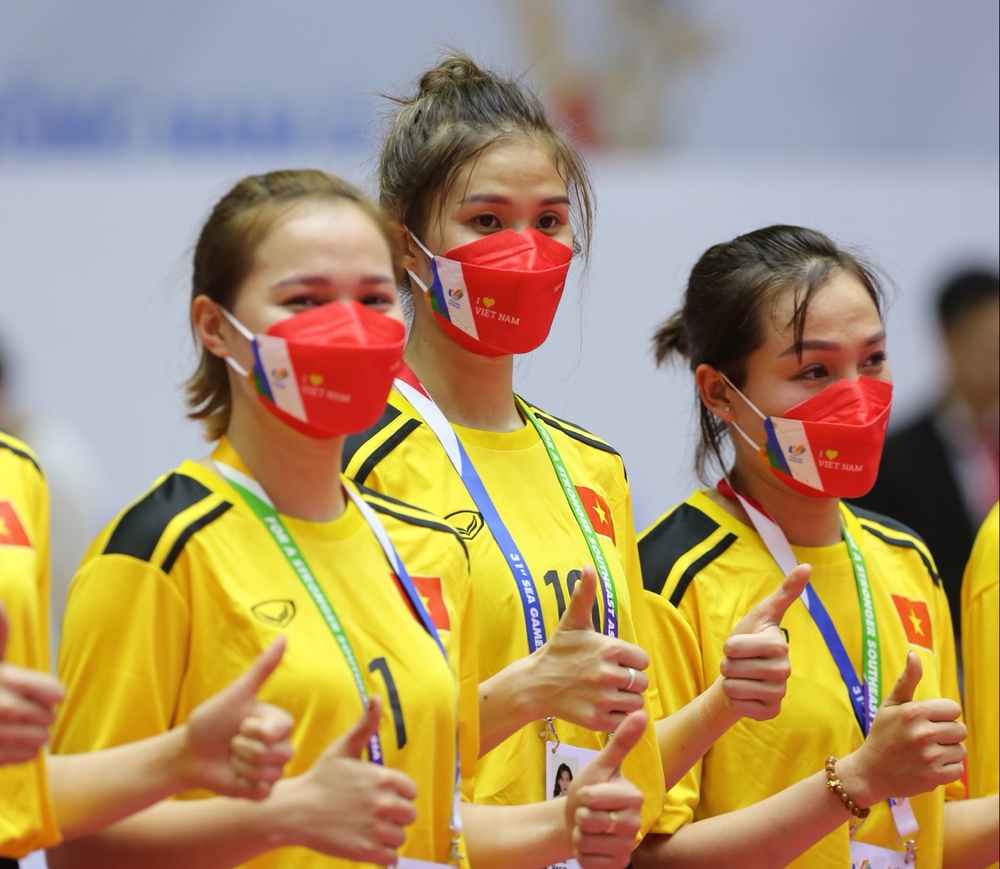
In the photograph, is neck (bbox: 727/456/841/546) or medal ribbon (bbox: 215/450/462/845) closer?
medal ribbon (bbox: 215/450/462/845)

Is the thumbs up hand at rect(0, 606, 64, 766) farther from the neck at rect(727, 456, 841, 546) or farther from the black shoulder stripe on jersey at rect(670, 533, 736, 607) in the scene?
the neck at rect(727, 456, 841, 546)

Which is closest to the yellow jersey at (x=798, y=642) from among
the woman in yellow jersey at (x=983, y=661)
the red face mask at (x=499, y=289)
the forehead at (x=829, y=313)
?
the woman in yellow jersey at (x=983, y=661)

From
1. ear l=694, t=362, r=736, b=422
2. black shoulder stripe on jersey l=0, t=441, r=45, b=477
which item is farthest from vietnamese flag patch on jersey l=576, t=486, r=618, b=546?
black shoulder stripe on jersey l=0, t=441, r=45, b=477

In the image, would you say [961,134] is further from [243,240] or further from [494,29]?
[243,240]

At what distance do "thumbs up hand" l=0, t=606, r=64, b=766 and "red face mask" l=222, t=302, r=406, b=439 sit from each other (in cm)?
50

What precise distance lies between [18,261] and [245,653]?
349 cm

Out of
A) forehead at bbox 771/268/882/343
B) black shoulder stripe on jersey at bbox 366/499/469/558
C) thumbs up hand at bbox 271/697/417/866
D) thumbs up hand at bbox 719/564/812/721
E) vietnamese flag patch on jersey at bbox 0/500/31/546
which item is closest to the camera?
thumbs up hand at bbox 271/697/417/866

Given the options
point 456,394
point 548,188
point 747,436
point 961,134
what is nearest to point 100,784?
point 456,394

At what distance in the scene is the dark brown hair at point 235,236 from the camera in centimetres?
198

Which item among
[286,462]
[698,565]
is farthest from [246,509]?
[698,565]

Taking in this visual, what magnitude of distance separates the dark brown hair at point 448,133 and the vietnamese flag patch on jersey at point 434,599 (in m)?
0.74

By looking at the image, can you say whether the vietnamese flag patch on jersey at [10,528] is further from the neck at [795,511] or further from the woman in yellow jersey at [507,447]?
the neck at [795,511]

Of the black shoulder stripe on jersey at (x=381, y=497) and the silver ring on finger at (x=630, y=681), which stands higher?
the black shoulder stripe on jersey at (x=381, y=497)

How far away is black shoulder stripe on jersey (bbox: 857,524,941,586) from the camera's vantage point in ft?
9.57
